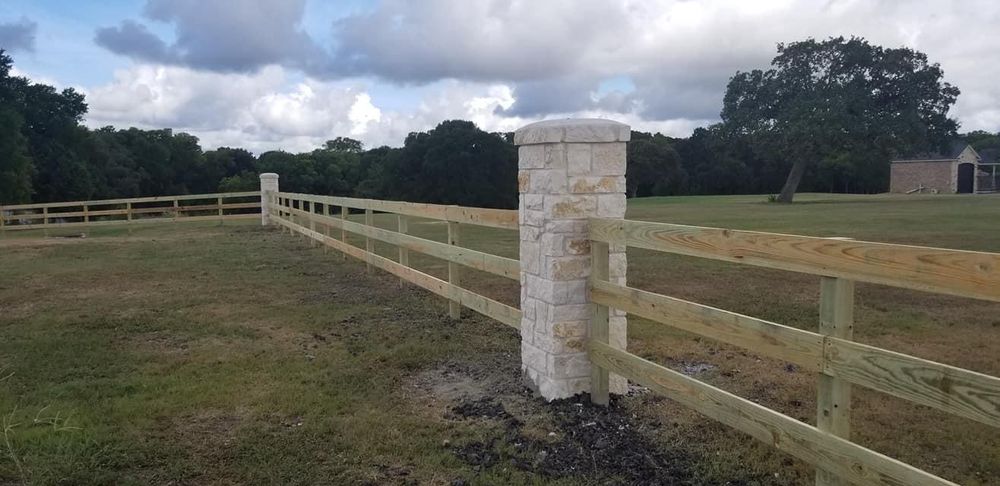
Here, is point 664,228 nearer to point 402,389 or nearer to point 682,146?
point 402,389

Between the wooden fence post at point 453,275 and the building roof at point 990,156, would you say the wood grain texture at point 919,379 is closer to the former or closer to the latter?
the wooden fence post at point 453,275

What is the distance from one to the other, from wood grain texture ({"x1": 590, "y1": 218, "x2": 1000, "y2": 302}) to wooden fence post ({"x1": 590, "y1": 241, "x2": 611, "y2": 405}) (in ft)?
2.04

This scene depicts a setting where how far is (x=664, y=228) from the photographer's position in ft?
11.9

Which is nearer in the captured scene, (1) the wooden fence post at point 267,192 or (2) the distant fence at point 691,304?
(2) the distant fence at point 691,304

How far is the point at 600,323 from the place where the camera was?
4.30 m

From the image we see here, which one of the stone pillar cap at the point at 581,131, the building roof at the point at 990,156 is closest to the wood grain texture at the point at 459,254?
the stone pillar cap at the point at 581,131

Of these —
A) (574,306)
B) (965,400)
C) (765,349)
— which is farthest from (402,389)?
(965,400)

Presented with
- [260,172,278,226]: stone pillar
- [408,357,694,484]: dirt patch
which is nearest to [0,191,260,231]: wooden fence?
[260,172,278,226]: stone pillar

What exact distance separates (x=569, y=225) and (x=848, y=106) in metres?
38.0

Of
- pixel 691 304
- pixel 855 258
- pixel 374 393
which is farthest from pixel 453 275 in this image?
pixel 855 258

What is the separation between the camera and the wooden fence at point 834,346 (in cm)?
221

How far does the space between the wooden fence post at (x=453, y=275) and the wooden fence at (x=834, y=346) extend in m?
3.17

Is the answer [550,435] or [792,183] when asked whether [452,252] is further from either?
[792,183]

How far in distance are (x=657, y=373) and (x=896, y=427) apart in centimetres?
145
